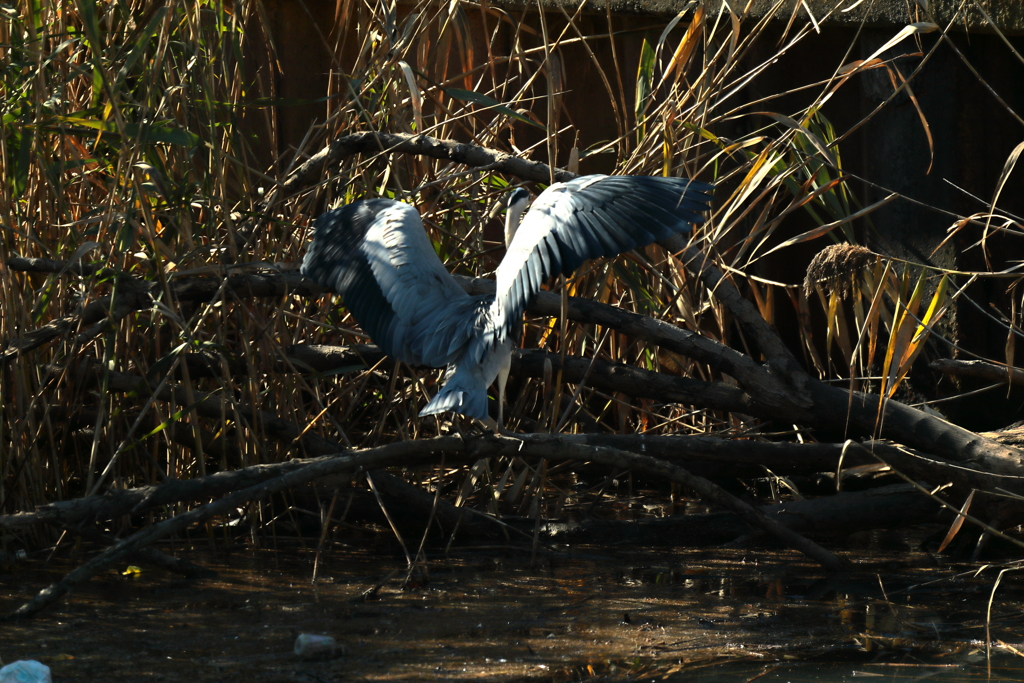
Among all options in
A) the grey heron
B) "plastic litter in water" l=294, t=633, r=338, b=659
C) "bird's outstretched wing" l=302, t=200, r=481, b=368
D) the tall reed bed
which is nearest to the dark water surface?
"plastic litter in water" l=294, t=633, r=338, b=659

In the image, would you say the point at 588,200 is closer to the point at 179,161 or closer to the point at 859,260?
the point at 859,260

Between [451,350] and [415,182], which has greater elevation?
[415,182]

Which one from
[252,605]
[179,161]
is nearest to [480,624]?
[252,605]

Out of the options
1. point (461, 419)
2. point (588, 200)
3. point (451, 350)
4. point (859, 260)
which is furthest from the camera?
point (461, 419)

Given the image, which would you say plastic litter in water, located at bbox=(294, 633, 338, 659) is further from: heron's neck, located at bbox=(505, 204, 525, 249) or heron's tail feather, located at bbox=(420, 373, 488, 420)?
heron's neck, located at bbox=(505, 204, 525, 249)

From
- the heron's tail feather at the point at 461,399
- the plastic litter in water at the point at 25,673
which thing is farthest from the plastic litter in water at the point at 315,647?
the heron's tail feather at the point at 461,399

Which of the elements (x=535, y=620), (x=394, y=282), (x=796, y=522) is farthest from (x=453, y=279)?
(x=796, y=522)

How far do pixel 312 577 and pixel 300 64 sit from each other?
240cm

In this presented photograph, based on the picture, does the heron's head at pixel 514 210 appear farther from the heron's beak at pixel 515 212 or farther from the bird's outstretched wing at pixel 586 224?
the bird's outstretched wing at pixel 586 224

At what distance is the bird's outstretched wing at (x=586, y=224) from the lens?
2641 mm

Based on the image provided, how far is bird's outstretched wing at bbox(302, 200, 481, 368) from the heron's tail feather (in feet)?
0.38

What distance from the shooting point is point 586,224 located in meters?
2.71

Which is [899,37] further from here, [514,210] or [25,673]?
[25,673]

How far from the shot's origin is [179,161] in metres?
3.21
